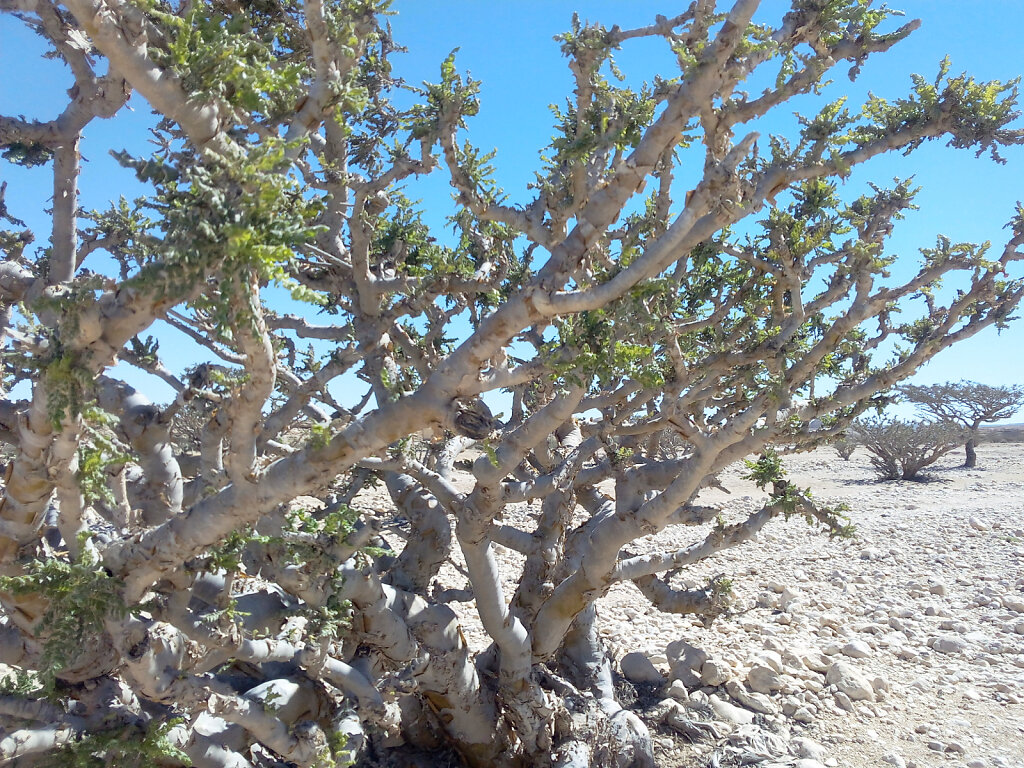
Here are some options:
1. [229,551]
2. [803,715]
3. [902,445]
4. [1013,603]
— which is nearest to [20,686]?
[229,551]

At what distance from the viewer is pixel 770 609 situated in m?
8.19

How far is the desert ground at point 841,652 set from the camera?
5.34 m

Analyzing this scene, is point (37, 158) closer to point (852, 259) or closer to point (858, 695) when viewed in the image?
point (852, 259)

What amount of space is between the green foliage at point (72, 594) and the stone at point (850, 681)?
5562 mm

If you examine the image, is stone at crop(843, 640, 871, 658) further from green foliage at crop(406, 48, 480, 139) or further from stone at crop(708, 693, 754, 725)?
green foliage at crop(406, 48, 480, 139)

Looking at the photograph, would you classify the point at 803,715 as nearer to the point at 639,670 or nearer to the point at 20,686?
the point at 639,670

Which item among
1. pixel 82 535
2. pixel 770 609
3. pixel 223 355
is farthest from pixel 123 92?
pixel 770 609

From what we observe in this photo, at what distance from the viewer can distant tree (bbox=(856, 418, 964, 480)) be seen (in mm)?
19922

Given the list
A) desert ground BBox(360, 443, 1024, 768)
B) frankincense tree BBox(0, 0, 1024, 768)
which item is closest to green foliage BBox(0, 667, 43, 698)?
frankincense tree BBox(0, 0, 1024, 768)

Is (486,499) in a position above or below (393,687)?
above

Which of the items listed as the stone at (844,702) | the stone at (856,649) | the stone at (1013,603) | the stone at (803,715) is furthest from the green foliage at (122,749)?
the stone at (1013,603)

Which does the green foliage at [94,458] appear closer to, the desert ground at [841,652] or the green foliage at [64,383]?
the green foliage at [64,383]

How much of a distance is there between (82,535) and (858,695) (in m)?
5.81

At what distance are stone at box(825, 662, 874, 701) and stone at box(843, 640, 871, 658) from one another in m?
0.56
